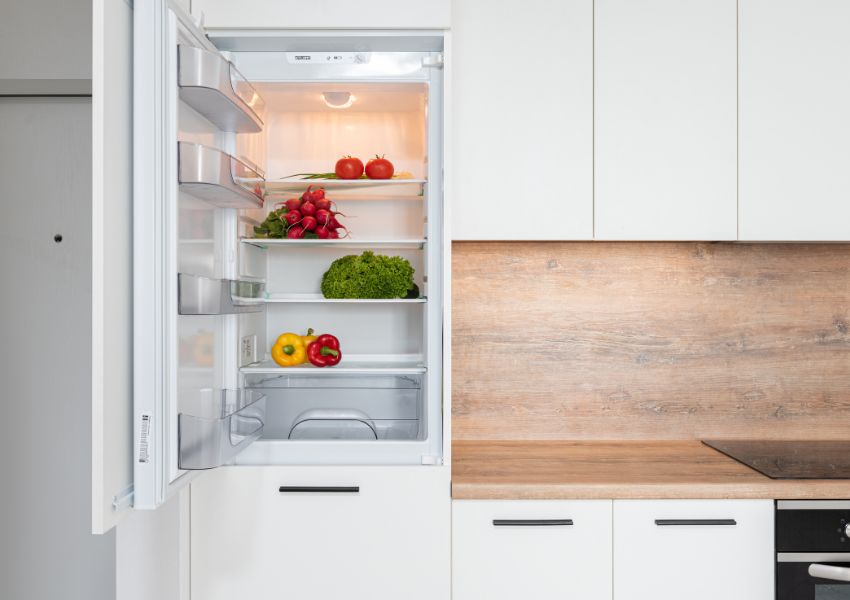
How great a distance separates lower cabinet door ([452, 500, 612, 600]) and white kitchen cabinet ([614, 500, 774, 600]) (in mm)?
57

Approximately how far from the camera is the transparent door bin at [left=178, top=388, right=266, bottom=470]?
1315mm

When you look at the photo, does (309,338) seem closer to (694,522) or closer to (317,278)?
(317,278)

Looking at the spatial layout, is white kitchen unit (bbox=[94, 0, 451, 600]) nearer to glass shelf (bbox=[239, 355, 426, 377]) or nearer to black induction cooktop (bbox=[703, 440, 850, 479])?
glass shelf (bbox=[239, 355, 426, 377])

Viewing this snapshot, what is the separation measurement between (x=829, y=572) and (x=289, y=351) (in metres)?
1.58

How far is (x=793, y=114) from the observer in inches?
73.5

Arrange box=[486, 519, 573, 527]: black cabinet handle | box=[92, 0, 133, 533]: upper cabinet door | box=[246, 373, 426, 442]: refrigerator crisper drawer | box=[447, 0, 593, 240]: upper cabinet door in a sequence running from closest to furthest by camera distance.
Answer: box=[92, 0, 133, 533]: upper cabinet door → box=[486, 519, 573, 527]: black cabinet handle → box=[447, 0, 593, 240]: upper cabinet door → box=[246, 373, 426, 442]: refrigerator crisper drawer

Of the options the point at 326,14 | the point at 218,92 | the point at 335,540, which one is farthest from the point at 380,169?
the point at 335,540

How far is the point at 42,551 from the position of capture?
232 cm

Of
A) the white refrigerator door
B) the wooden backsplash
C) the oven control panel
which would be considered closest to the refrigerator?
the white refrigerator door

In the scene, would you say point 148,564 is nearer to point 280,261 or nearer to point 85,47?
point 280,261

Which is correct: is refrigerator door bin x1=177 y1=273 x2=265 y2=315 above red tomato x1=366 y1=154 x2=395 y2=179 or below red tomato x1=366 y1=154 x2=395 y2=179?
below

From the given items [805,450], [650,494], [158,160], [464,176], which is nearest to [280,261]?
[464,176]

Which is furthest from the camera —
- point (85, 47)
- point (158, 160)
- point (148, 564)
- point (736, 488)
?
point (85, 47)

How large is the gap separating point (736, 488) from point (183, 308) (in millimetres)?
1439
